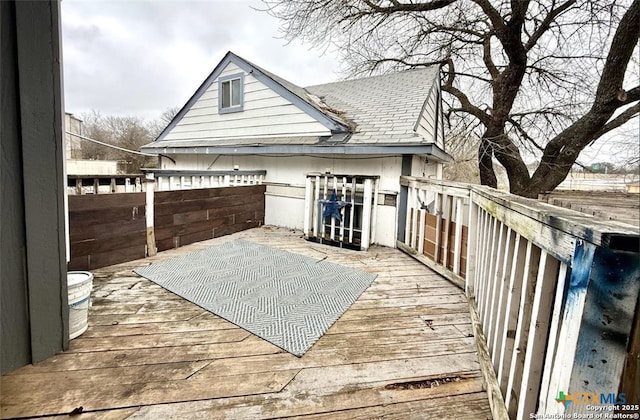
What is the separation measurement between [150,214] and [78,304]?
6.26ft

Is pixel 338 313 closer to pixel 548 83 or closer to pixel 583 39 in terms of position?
pixel 583 39

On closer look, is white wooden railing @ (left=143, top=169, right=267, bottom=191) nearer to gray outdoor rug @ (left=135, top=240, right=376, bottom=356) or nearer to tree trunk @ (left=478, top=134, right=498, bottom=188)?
gray outdoor rug @ (left=135, top=240, right=376, bottom=356)

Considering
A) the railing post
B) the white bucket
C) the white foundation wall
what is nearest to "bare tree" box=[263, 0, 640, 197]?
the white foundation wall

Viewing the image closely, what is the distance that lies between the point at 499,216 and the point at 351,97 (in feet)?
18.4

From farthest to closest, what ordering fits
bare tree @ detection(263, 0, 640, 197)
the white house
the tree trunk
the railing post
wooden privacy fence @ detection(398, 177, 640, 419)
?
1. the tree trunk
2. bare tree @ detection(263, 0, 640, 197)
3. the white house
4. the railing post
5. wooden privacy fence @ detection(398, 177, 640, 419)

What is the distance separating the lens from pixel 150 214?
12.0 feet

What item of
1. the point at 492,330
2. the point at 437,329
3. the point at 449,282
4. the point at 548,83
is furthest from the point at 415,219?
the point at 548,83

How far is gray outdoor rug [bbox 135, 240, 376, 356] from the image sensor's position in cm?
213

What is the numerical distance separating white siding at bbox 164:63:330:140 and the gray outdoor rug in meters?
2.64

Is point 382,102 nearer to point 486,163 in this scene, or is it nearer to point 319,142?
point 319,142

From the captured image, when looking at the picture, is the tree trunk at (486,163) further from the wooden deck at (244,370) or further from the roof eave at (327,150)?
the wooden deck at (244,370)

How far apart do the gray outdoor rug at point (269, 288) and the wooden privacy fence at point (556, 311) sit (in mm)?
1127

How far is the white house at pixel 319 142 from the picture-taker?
4.45m

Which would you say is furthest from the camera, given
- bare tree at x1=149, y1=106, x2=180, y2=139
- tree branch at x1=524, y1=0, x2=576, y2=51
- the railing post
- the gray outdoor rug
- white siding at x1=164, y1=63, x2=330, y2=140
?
bare tree at x1=149, y1=106, x2=180, y2=139
